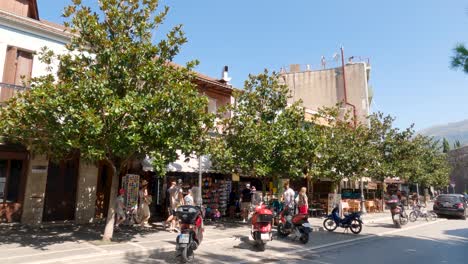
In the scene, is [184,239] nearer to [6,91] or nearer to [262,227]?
[262,227]

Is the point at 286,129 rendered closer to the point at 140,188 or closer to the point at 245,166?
the point at 245,166

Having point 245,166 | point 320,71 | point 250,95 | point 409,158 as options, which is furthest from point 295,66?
point 245,166

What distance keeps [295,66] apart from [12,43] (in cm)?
2959

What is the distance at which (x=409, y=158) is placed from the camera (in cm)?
2670

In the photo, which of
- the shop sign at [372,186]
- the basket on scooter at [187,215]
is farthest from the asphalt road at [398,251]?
the shop sign at [372,186]

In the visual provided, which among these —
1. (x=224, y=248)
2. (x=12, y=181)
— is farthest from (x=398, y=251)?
(x=12, y=181)

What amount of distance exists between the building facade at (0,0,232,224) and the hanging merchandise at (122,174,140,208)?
617 millimetres

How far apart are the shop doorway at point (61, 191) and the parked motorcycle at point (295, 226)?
8689 millimetres

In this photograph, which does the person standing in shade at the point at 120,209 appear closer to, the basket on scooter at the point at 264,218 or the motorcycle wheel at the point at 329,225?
the basket on scooter at the point at 264,218

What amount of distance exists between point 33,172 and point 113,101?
21.5 feet

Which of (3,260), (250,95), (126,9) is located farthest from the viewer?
(250,95)

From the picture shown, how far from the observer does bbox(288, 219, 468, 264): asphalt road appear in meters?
9.32

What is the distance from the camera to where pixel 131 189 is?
1384 cm

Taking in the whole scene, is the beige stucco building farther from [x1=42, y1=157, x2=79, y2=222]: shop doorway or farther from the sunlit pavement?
[x1=42, y1=157, x2=79, y2=222]: shop doorway
